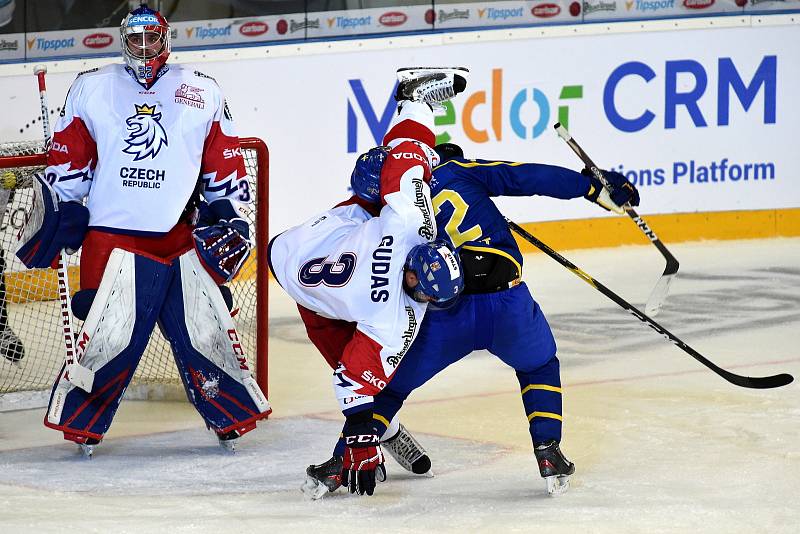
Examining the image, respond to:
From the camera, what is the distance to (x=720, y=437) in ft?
13.5

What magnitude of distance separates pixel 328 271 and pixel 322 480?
1.60ft

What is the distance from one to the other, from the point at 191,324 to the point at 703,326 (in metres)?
2.34

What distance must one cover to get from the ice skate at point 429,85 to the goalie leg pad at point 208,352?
0.76 metres

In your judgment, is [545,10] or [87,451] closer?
[87,451]

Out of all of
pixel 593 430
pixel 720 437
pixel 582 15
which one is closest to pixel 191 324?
pixel 593 430

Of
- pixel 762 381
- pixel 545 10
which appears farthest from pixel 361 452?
pixel 545 10

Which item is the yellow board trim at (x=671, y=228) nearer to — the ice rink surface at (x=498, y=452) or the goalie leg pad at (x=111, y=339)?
the ice rink surface at (x=498, y=452)

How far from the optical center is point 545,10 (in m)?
6.83

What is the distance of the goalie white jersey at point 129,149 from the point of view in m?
3.91

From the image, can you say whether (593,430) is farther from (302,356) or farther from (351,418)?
(302,356)

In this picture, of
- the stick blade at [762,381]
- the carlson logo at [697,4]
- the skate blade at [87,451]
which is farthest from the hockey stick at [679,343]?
the carlson logo at [697,4]

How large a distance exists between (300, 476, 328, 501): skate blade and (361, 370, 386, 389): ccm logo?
0.94 feet

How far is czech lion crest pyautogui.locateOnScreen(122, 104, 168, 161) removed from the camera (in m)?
3.91

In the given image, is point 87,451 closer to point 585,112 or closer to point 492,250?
point 492,250
